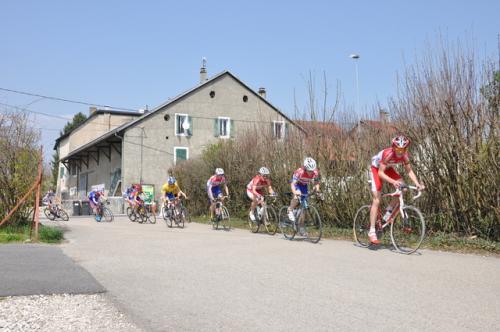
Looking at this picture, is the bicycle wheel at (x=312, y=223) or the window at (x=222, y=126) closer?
the bicycle wheel at (x=312, y=223)

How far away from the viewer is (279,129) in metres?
17.7

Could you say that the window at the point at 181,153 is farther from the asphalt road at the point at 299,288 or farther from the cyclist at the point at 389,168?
the cyclist at the point at 389,168

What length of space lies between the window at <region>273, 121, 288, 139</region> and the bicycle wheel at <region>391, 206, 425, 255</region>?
25.3 ft

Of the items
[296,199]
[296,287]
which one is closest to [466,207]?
[296,199]

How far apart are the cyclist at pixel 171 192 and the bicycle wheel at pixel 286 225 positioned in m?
6.86

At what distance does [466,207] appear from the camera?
994 centimetres

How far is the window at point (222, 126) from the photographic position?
148ft

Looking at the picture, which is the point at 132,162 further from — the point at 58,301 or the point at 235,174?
the point at 58,301

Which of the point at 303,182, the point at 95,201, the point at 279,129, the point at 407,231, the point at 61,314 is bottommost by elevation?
the point at 61,314

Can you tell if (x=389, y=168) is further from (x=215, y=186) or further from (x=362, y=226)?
(x=215, y=186)

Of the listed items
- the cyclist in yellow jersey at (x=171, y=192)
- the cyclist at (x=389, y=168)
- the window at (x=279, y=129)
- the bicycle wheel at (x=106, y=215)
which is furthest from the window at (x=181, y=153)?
the cyclist at (x=389, y=168)

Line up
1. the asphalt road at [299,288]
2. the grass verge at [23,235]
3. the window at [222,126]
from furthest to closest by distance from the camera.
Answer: the window at [222,126]
the grass verge at [23,235]
the asphalt road at [299,288]

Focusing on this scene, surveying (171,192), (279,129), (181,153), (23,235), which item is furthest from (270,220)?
(181,153)

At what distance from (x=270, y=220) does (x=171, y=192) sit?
19.3ft
